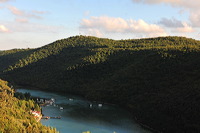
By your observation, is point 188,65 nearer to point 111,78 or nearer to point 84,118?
point 111,78

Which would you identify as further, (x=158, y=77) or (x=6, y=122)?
(x=158, y=77)

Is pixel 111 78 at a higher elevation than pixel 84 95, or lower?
higher

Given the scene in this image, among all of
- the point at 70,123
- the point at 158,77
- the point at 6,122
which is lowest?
the point at 70,123

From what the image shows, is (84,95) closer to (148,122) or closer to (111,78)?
(111,78)

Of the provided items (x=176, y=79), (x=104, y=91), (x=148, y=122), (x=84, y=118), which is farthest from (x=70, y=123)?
(x=176, y=79)

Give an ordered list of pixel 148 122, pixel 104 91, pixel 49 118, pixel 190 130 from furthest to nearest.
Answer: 1. pixel 104 91
2. pixel 49 118
3. pixel 148 122
4. pixel 190 130

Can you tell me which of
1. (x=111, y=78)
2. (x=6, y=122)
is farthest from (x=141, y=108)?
(x=6, y=122)

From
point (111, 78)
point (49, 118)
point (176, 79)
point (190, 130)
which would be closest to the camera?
point (190, 130)
